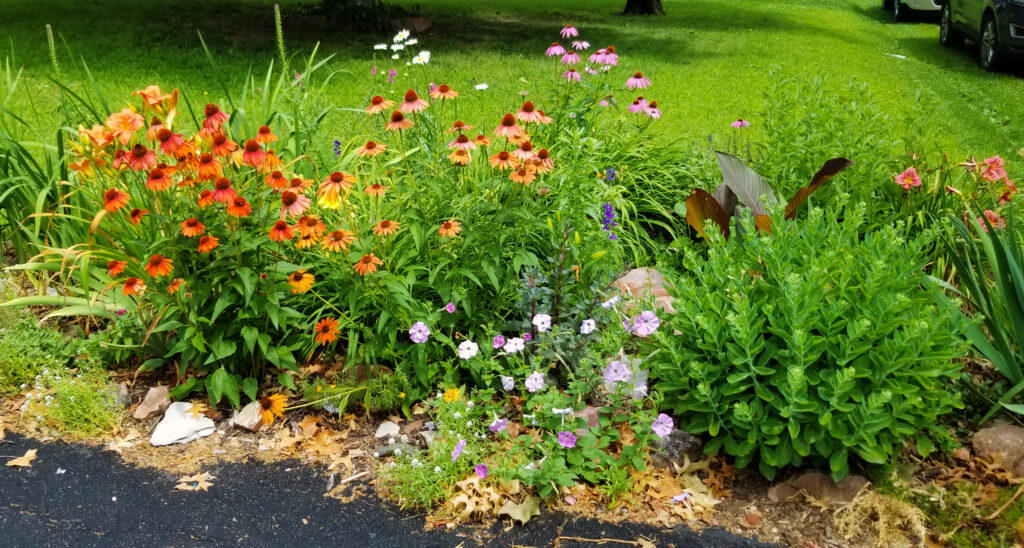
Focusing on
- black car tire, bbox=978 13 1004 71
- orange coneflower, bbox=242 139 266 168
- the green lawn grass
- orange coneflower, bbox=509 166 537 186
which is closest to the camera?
orange coneflower, bbox=242 139 266 168

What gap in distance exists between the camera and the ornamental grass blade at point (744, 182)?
3859 millimetres

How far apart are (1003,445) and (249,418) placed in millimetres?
2821

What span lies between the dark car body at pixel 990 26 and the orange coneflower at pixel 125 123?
1063cm

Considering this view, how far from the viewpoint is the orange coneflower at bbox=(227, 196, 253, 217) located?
9.34 feet

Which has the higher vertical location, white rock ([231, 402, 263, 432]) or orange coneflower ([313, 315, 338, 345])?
orange coneflower ([313, 315, 338, 345])

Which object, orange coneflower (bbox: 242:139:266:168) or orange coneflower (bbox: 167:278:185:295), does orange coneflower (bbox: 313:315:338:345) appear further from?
orange coneflower (bbox: 242:139:266:168)

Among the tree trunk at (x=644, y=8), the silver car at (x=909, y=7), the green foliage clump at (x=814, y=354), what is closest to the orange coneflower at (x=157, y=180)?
the green foliage clump at (x=814, y=354)

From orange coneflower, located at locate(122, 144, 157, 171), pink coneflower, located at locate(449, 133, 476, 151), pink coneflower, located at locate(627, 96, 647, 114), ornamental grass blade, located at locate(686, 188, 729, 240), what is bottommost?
ornamental grass blade, located at locate(686, 188, 729, 240)

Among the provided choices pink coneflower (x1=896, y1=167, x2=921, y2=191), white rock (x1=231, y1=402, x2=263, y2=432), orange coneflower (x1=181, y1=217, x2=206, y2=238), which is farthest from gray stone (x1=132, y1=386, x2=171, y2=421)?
pink coneflower (x1=896, y1=167, x2=921, y2=191)

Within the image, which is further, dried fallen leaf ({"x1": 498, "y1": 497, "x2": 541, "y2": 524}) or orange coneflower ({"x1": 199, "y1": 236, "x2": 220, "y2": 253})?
orange coneflower ({"x1": 199, "y1": 236, "x2": 220, "y2": 253})

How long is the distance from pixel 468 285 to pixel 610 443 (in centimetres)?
85

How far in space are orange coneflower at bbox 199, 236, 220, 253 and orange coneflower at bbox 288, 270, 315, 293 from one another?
0.30 m

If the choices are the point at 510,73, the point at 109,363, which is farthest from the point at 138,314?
the point at 510,73

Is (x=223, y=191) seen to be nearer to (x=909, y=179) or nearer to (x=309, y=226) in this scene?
(x=309, y=226)
